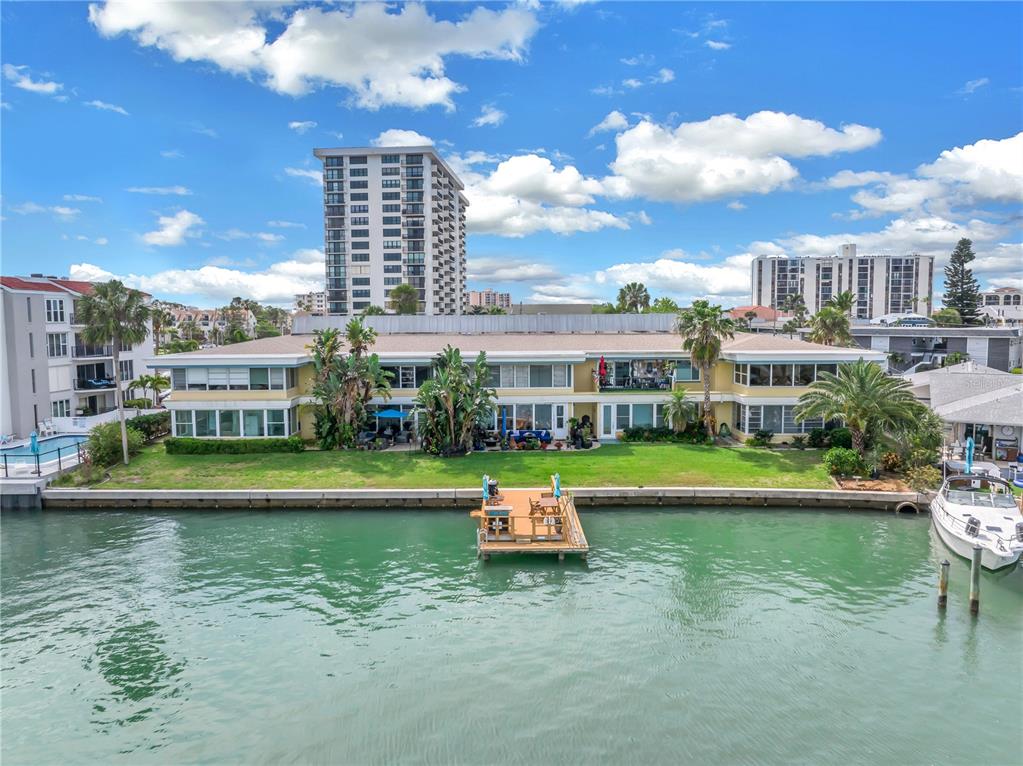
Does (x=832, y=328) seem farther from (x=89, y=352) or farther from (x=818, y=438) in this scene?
(x=89, y=352)

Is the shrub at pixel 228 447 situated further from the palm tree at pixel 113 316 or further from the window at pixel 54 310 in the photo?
the window at pixel 54 310

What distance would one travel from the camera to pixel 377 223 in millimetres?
119125

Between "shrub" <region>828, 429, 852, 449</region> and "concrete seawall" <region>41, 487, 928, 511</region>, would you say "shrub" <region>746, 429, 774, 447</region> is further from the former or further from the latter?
"concrete seawall" <region>41, 487, 928, 511</region>

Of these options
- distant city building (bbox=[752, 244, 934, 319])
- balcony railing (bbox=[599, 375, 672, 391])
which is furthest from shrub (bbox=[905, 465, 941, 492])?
distant city building (bbox=[752, 244, 934, 319])

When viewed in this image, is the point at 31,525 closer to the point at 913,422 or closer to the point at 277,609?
the point at 277,609

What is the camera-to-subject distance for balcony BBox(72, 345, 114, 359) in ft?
158

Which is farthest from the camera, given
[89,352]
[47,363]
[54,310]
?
[89,352]

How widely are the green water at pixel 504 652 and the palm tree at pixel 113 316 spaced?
1258cm

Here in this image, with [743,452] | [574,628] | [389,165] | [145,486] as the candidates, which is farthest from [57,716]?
[389,165]

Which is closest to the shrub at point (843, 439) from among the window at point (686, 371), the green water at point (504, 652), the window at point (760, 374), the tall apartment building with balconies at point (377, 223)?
the window at point (760, 374)

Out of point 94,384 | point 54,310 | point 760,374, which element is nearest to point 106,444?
point 54,310

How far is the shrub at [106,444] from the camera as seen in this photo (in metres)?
34.2

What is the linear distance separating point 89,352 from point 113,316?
1847 centimetres

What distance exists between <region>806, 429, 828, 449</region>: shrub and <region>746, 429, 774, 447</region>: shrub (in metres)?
2.06
